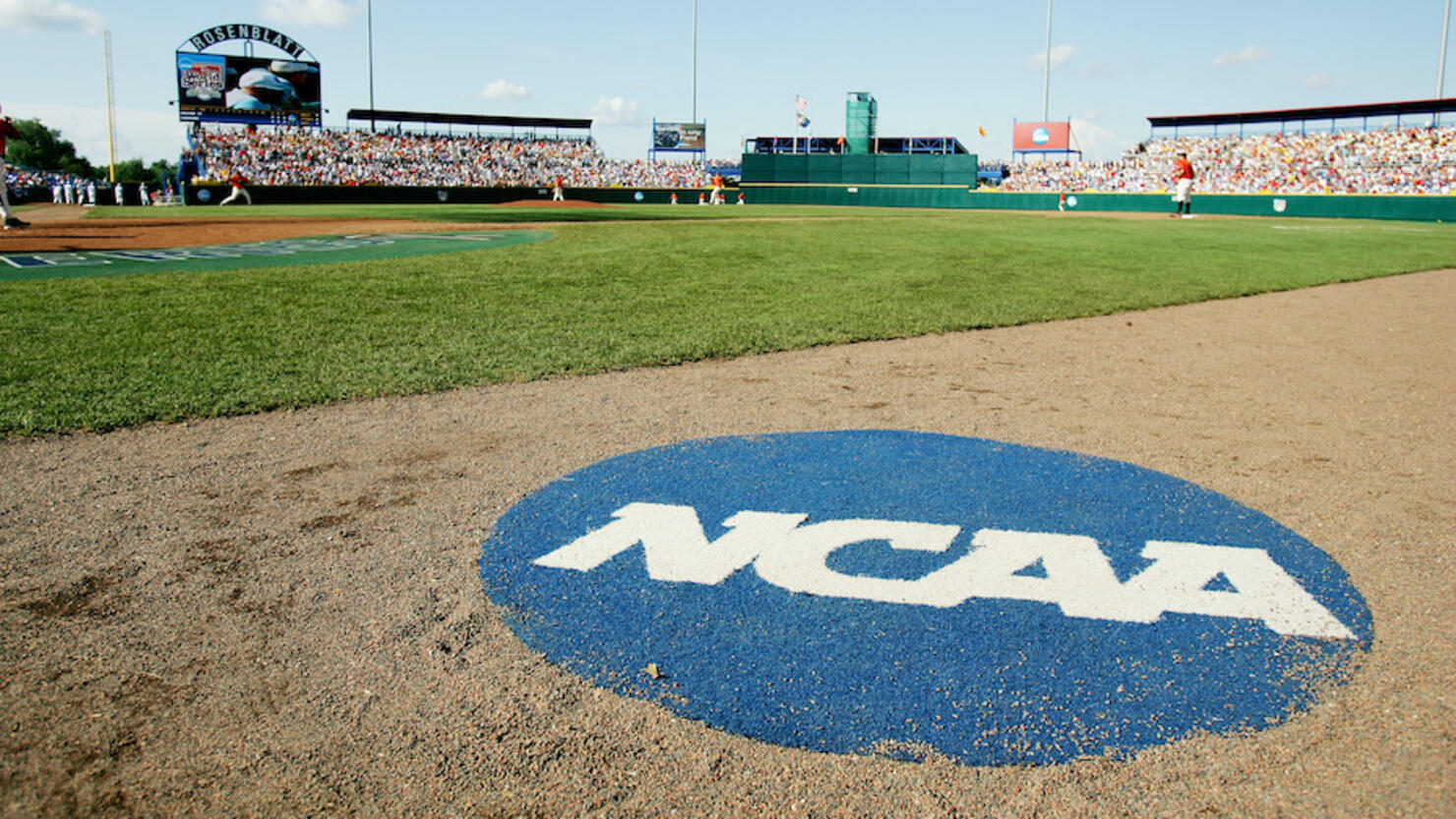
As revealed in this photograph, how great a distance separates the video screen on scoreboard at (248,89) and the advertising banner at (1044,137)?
46.1 m

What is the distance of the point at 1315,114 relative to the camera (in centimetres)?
4991

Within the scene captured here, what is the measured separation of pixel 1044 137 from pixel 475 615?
6623 centimetres

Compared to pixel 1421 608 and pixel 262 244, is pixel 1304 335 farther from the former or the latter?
pixel 262 244

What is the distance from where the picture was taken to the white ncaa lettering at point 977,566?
2.89 metres

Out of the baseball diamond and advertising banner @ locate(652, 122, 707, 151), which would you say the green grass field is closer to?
the baseball diamond

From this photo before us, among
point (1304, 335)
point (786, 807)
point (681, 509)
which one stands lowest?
point (786, 807)

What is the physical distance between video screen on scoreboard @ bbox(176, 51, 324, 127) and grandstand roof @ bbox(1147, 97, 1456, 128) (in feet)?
171

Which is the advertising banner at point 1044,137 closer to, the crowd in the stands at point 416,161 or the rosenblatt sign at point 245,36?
the crowd in the stands at point 416,161

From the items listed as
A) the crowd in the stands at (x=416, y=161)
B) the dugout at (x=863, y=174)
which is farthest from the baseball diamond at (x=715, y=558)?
the crowd in the stands at (x=416, y=161)

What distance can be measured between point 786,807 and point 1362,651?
184 centimetres

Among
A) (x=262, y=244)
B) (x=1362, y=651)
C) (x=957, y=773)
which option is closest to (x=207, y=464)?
(x=957, y=773)

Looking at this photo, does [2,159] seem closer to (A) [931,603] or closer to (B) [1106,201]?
(A) [931,603]

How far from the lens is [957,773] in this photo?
6.79 feet

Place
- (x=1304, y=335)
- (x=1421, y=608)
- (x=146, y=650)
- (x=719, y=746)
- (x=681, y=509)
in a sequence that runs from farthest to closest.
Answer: (x=1304, y=335) → (x=681, y=509) → (x=1421, y=608) → (x=146, y=650) → (x=719, y=746)
